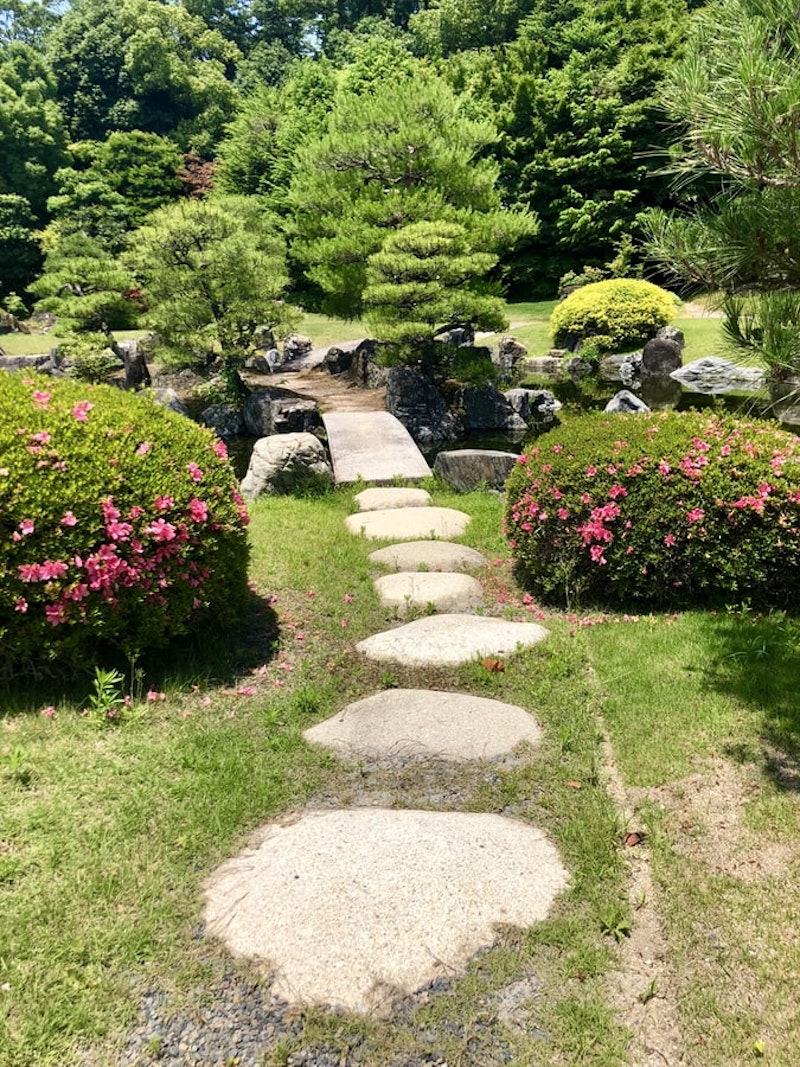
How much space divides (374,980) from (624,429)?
4.27 metres

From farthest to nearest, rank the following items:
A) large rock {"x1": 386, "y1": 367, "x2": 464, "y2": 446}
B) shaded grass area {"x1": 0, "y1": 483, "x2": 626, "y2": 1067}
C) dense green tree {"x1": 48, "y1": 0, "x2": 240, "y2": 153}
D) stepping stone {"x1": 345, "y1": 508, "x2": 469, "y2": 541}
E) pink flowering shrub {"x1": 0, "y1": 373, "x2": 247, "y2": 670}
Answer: dense green tree {"x1": 48, "y1": 0, "x2": 240, "y2": 153} < large rock {"x1": 386, "y1": 367, "x2": 464, "y2": 446} < stepping stone {"x1": 345, "y1": 508, "x2": 469, "y2": 541} < pink flowering shrub {"x1": 0, "y1": 373, "x2": 247, "y2": 670} < shaded grass area {"x1": 0, "y1": 483, "x2": 626, "y2": 1067}

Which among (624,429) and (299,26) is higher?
(299,26)

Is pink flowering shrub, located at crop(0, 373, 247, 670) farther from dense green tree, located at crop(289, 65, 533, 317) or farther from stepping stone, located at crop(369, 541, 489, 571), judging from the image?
dense green tree, located at crop(289, 65, 533, 317)

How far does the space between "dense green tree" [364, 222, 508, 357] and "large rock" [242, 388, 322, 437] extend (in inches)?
79.9

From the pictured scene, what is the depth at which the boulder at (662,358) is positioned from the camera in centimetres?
1689

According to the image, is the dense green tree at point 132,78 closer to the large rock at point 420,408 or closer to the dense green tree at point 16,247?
the dense green tree at point 16,247

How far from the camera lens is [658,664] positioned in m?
4.31

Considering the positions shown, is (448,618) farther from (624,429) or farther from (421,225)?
(421,225)

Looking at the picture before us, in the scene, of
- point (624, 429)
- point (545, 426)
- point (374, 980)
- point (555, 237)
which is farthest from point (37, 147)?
point (374, 980)

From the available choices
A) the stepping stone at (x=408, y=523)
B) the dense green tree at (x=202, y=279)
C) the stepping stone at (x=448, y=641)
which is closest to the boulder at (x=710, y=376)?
the dense green tree at (x=202, y=279)

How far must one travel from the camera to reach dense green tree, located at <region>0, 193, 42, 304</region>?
28016mm

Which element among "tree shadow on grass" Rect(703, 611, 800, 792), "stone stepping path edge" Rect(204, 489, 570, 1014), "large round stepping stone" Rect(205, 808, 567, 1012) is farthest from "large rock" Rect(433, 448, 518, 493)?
"large round stepping stone" Rect(205, 808, 567, 1012)

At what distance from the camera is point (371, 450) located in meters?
10.7

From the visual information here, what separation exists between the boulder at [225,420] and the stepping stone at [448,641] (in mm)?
10408
